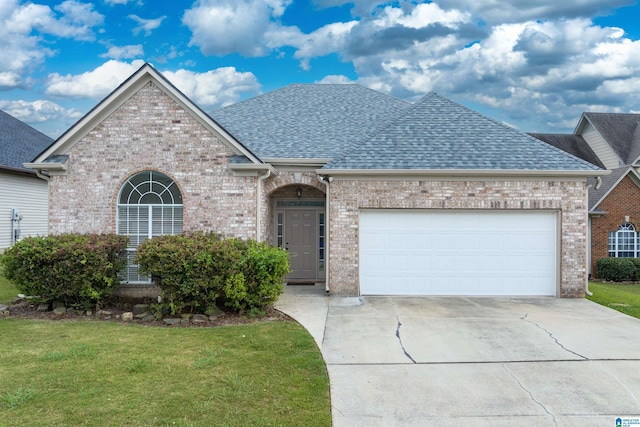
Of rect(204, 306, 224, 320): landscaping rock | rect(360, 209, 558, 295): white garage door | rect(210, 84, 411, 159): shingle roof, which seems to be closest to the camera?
rect(204, 306, 224, 320): landscaping rock

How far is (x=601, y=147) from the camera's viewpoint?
1149 inches

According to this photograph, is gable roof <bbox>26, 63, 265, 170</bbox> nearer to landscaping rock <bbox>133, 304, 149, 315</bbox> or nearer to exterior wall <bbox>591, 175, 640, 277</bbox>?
landscaping rock <bbox>133, 304, 149, 315</bbox>

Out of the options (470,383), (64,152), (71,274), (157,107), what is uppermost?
(157,107)

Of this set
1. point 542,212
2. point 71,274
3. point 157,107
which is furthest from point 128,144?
point 542,212

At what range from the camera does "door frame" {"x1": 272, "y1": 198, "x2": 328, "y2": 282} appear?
13812 millimetres

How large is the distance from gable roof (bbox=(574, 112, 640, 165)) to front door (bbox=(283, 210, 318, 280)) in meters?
22.8

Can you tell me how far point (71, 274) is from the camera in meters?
9.20

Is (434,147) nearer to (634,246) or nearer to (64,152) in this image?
(64,152)

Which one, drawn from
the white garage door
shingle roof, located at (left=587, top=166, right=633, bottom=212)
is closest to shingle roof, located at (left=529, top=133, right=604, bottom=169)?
shingle roof, located at (left=587, top=166, right=633, bottom=212)

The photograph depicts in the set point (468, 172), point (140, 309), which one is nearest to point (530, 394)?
point (468, 172)

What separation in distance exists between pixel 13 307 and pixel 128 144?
14.6 ft

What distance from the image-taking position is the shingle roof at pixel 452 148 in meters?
11.4

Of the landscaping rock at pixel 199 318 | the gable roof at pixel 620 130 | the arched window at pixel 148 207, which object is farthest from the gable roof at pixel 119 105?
the gable roof at pixel 620 130

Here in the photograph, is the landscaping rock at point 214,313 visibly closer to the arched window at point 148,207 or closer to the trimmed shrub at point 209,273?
the trimmed shrub at point 209,273
